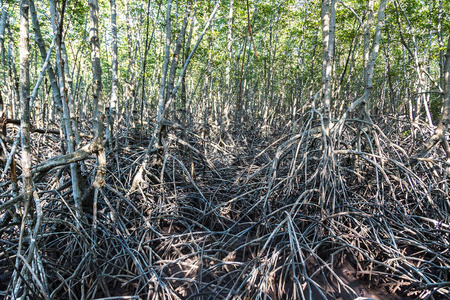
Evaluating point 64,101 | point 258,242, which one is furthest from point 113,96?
point 258,242

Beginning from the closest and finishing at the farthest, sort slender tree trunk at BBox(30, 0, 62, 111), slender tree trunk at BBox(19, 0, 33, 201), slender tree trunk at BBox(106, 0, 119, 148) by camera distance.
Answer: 1. slender tree trunk at BBox(19, 0, 33, 201)
2. slender tree trunk at BBox(30, 0, 62, 111)
3. slender tree trunk at BBox(106, 0, 119, 148)

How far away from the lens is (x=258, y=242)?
217 cm

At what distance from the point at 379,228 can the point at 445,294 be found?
621mm

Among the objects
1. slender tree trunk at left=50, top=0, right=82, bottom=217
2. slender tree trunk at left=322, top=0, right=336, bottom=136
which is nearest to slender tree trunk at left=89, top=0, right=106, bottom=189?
slender tree trunk at left=50, top=0, right=82, bottom=217

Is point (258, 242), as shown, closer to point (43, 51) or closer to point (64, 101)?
point (64, 101)

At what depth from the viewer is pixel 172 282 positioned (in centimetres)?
198

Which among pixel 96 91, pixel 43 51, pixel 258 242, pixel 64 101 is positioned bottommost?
pixel 258 242

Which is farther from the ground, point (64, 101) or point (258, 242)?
point (64, 101)

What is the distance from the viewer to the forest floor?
175cm

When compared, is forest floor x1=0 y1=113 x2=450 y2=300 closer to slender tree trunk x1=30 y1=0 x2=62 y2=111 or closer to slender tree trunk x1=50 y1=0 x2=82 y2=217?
slender tree trunk x1=50 y1=0 x2=82 y2=217

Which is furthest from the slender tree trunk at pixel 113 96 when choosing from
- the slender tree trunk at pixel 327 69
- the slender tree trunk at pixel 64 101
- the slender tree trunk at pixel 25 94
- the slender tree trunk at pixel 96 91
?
the slender tree trunk at pixel 327 69

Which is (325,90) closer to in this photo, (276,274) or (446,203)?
(446,203)

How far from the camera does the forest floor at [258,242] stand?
5.73 ft

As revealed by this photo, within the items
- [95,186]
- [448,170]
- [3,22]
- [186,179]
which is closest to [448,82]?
[448,170]
